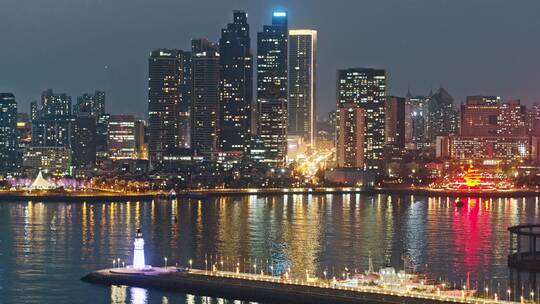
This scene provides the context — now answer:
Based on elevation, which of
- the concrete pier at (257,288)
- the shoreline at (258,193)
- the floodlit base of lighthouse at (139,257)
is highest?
the shoreline at (258,193)

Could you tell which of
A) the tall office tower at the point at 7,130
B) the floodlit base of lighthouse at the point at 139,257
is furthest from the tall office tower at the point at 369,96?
the floodlit base of lighthouse at the point at 139,257

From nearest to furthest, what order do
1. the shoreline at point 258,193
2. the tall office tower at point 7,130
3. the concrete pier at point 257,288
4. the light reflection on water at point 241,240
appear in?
the concrete pier at point 257,288
the light reflection on water at point 241,240
the shoreline at point 258,193
the tall office tower at point 7,130

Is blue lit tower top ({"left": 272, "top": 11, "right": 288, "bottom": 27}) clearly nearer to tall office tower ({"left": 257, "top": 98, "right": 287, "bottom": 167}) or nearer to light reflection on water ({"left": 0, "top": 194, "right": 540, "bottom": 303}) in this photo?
tall office tower ({"left": 257, "top": 98, "right": 287, "bottom": 167})

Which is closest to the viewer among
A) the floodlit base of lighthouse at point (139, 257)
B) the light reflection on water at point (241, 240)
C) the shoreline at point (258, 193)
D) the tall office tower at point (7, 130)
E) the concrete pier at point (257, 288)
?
the concrete pier at point (257, 288)

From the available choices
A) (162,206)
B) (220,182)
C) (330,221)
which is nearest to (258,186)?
(220,182)

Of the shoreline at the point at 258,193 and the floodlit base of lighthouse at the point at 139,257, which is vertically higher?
the shoreline at the point at 258,193

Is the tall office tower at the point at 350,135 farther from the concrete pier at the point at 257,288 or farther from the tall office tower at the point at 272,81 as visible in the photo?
the concrete pier at the point at 257,288

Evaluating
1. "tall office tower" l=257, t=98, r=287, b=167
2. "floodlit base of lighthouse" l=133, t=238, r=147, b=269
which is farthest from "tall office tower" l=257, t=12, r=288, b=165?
"floodlit base of lighthouse" l=133, t=238, r=147, b=269
